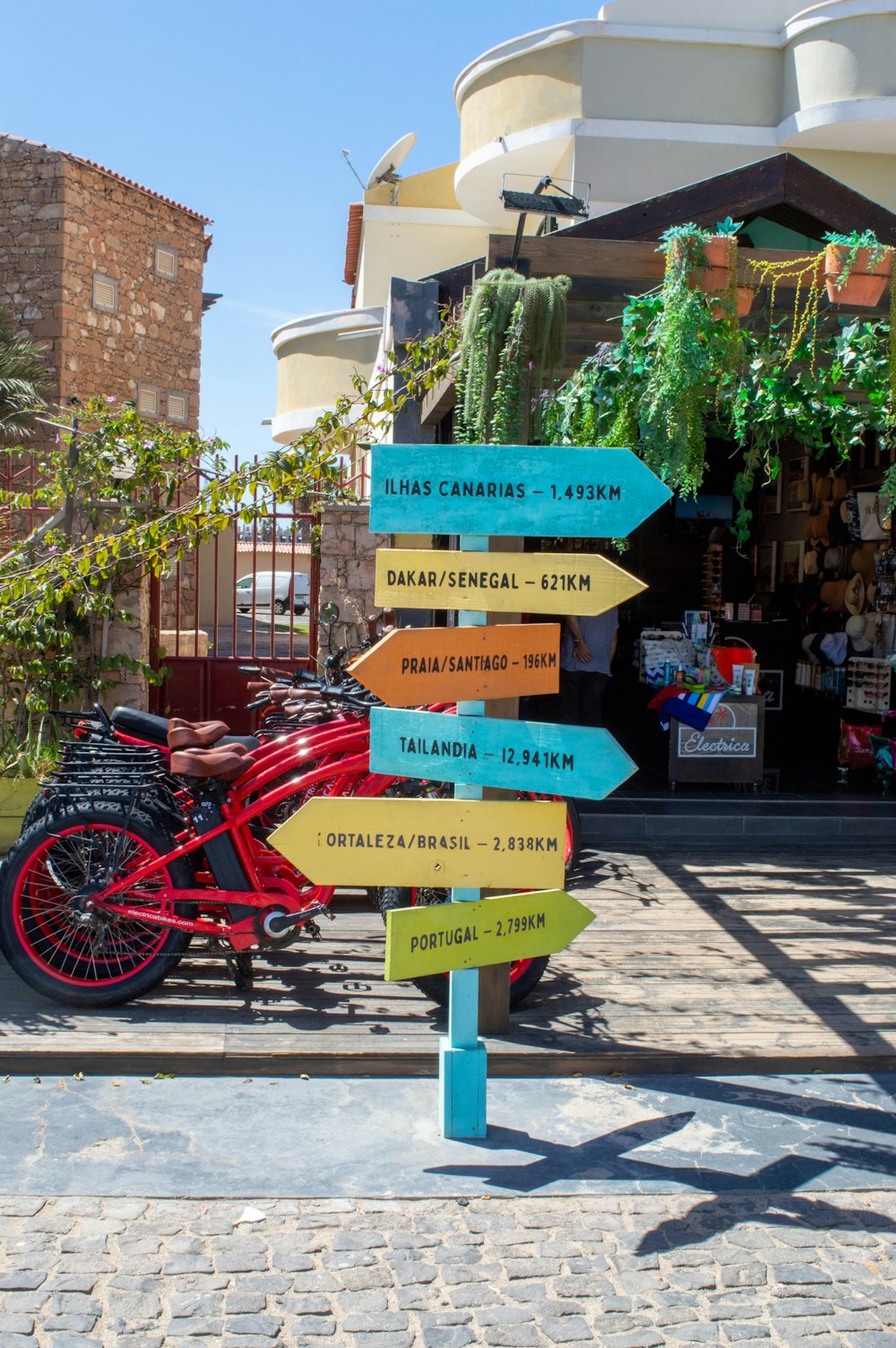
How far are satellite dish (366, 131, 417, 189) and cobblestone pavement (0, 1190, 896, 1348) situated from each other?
20.2m

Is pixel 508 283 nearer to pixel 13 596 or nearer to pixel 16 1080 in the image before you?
pixel 13 596

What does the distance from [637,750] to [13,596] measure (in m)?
6.13

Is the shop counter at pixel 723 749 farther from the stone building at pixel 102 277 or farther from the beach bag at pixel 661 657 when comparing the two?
the stone building at pixel 102 277

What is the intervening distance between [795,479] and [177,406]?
53.2ft

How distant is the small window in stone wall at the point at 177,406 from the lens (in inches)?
1000

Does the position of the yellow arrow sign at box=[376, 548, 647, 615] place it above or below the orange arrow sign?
above

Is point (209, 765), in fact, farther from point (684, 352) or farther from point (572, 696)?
point (572, 696)

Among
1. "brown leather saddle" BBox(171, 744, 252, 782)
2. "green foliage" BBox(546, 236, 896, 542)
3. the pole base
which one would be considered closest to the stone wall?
"green foliage" BBox(546, 236, 896, 542)

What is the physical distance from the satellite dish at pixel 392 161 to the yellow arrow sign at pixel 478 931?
19317 millimetres

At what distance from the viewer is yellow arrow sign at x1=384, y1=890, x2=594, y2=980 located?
3.75 metres

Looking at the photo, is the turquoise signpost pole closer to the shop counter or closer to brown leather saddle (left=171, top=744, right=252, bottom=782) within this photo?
brown leather saddle (left=171, top=744, right=252, bottom=782)

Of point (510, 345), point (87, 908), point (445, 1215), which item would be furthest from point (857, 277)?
point (445, 1215)

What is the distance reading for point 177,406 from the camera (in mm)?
25672

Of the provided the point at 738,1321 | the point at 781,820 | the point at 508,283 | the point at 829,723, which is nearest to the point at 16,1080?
the point at 738,1321
